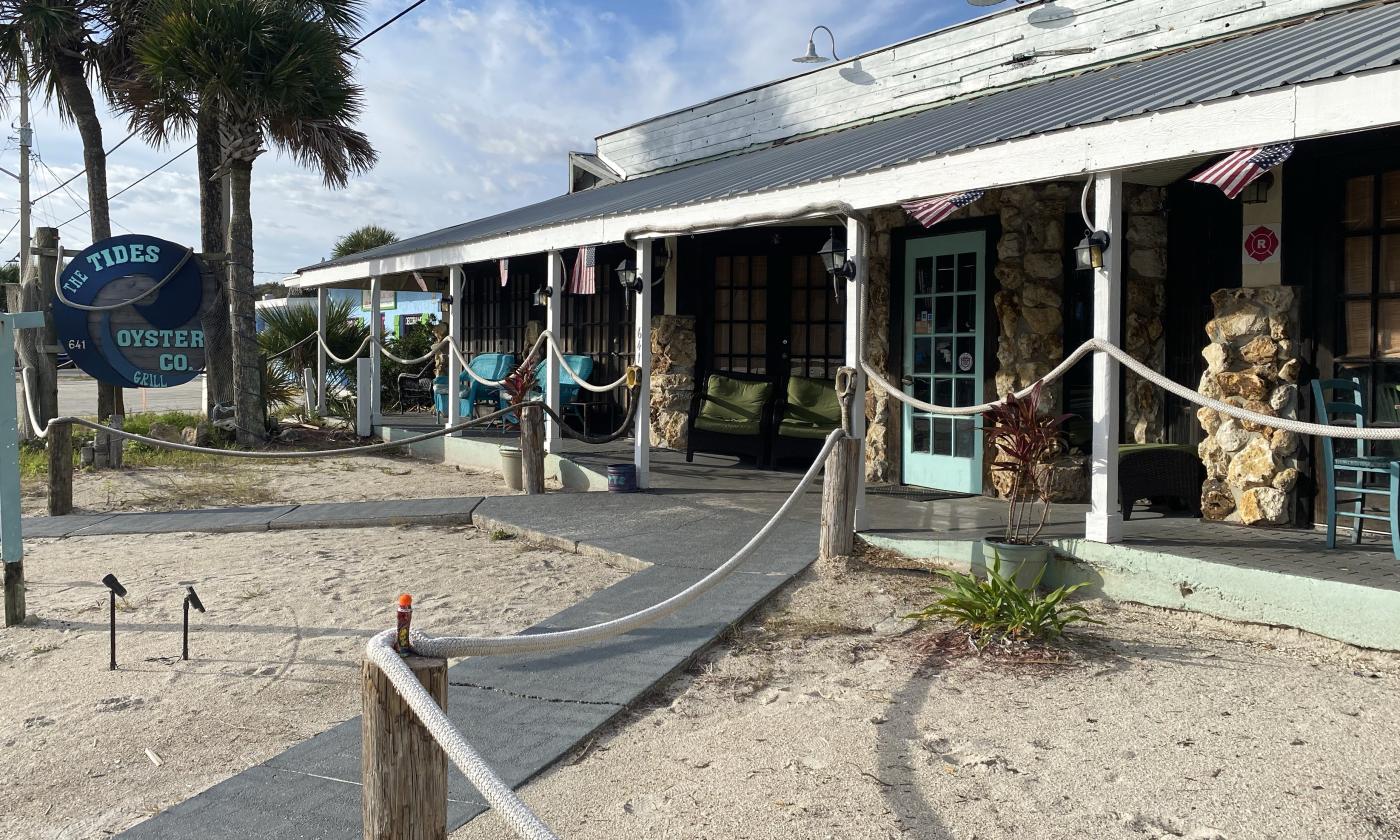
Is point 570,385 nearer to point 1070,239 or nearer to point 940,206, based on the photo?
A: point 1070,239

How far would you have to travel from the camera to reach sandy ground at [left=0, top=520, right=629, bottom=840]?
3.78 m

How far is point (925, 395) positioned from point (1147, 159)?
12.5ft

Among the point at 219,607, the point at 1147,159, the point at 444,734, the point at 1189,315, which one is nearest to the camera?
the point at 444,734

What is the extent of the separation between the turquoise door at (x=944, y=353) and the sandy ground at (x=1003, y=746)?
3.44 m

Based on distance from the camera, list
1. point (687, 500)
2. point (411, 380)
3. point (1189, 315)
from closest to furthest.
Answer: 1. point (1189, 315)
2. point (687, 500)
3. point (411, 380)

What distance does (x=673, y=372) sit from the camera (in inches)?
477

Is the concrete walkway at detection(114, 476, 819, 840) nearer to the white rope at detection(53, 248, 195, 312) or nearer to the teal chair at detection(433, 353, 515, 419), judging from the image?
the white rope at detection(53, 248, 195, 312)

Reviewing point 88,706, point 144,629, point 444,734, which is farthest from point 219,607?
point 444,734

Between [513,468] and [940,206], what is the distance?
198 inches

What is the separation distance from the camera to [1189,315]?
7371mm

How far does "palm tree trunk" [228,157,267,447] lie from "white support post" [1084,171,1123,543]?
34.5 ft

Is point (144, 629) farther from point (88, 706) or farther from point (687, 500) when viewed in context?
point (687, 500)

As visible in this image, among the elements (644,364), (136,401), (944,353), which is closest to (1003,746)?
(944,353)

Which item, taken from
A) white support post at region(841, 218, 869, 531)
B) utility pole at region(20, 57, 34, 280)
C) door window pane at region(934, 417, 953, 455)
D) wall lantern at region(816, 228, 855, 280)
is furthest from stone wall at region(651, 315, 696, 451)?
utility pole at region(20, 57, 34, 280)
